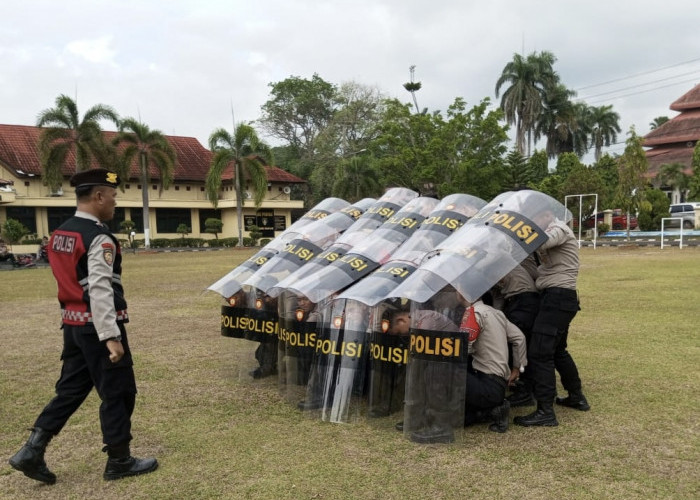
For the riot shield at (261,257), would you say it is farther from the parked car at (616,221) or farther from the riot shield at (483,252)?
the parked car at (616,221)

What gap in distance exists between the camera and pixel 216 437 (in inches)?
179

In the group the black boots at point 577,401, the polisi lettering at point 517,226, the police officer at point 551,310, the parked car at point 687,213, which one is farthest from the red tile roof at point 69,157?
the black boots at point 577,401

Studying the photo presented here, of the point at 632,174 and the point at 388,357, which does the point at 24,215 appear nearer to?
the point at 632,174

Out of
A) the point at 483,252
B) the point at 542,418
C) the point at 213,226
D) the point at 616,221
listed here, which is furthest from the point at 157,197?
the point at 542,418

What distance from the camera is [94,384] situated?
3852 mm

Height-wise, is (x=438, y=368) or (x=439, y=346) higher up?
(x=439, y=346)

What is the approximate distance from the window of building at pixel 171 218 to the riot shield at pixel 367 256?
41.1m

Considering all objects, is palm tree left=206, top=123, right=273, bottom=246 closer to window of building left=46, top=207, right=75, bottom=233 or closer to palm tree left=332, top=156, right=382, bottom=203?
palm tree left=332, top=156, right=382, bottom=203

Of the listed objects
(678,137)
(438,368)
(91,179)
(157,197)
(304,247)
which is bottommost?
(438,368)

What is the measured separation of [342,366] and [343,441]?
2.38 feet

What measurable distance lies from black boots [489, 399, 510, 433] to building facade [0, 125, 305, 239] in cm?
3519

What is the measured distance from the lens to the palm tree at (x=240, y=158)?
36.2 metres

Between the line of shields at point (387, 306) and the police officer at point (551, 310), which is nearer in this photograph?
the line of shields at point (387, 306)

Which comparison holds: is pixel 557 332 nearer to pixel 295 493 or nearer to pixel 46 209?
pixel 295 493
